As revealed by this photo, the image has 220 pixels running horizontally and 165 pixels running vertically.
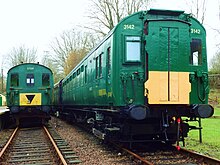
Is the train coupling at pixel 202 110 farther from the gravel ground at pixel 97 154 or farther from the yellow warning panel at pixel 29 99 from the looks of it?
the yellow warning panel at pixel 29 99

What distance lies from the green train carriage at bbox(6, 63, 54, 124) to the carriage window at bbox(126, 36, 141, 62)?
10193 mm

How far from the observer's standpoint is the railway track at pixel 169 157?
25.7 feet

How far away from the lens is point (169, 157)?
865 centimetres

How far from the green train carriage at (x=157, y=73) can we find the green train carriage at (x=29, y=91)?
9.47 m

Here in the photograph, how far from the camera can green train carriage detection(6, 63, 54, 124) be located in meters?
17.8

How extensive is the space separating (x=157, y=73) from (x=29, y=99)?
10924 millimetres

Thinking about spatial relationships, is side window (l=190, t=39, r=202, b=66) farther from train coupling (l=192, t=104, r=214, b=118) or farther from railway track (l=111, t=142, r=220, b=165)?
railway track (l=111, t=142, r=220, b=165)

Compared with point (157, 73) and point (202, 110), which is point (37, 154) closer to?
point (157, 73)

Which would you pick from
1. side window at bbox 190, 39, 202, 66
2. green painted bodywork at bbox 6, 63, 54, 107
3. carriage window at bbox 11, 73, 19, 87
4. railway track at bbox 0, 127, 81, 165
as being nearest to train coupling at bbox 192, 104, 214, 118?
side window at bbox 190, 39, 202, 66

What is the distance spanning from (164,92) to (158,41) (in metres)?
1.32

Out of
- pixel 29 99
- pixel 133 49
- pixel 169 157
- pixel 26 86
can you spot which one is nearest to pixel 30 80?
pixel 26 86

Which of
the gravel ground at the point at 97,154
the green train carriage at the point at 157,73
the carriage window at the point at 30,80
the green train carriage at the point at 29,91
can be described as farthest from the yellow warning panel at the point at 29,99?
the green train carriage at the point at 157,73

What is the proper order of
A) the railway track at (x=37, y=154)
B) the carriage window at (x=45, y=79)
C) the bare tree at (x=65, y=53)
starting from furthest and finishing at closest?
the bare tree at (x=65, y=53)
the carriage window at (x=45, y=79)
the railway track at (x=37, y=154)

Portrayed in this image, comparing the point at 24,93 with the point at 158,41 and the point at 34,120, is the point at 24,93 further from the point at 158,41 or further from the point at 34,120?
the point at 158,41
